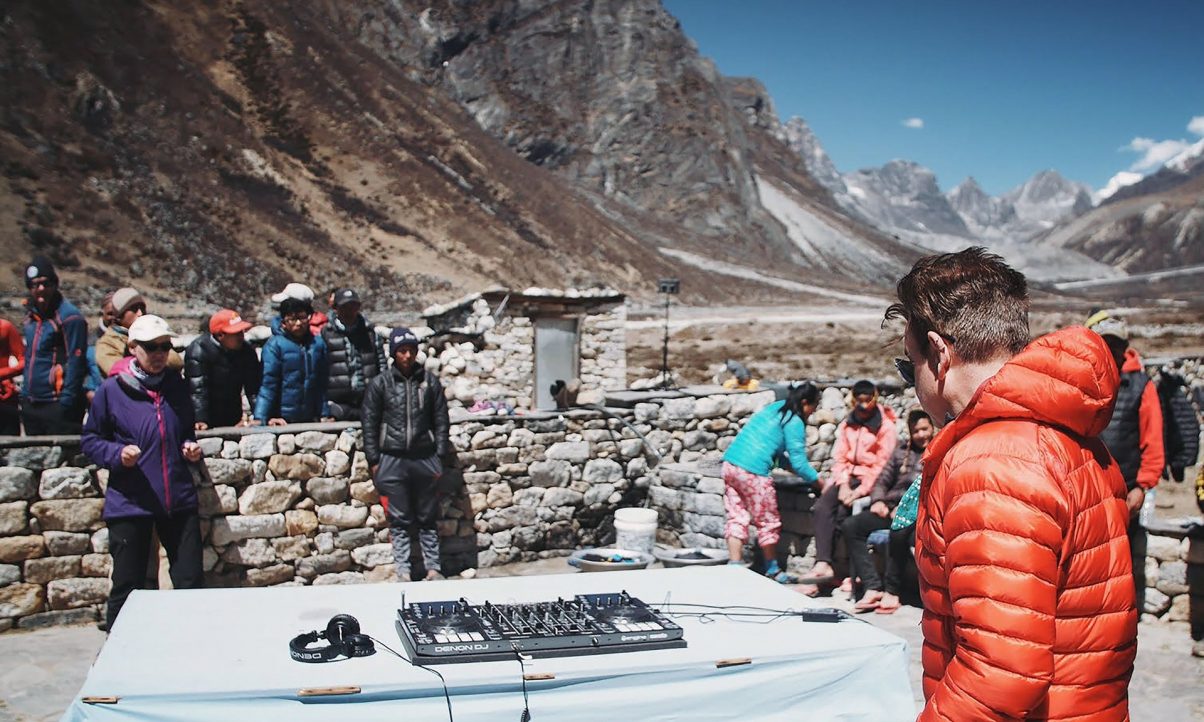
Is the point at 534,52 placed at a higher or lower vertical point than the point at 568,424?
higher

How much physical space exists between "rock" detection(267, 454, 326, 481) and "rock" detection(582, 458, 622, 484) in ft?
7.76

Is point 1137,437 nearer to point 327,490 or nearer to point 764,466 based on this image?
point 764,466

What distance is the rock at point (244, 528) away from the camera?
669 cm

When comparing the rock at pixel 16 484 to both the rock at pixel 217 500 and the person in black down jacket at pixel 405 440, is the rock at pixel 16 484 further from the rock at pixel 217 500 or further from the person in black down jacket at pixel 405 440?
the person in black down jacket at pixel 405 440

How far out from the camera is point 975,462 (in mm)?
2012

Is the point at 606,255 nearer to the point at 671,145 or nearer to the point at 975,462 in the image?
the point at 671,145

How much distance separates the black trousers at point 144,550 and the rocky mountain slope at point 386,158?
1117 inches

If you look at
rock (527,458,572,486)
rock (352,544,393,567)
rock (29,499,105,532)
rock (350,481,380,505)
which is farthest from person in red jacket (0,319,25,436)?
rock (527,458,572,486)

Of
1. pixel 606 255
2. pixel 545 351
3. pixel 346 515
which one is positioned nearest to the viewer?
pixel 346 515

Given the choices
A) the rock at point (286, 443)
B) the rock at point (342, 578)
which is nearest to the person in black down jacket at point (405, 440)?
the rock at point (342, 578)

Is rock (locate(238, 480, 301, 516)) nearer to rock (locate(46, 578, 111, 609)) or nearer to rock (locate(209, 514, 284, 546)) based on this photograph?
rock (locate(209, 514, 284, 546))

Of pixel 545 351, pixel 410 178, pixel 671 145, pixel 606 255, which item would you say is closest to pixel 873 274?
pixel 671 145

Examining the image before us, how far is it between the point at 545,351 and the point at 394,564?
8.30 metres

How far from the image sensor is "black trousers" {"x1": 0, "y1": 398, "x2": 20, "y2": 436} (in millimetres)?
6891
